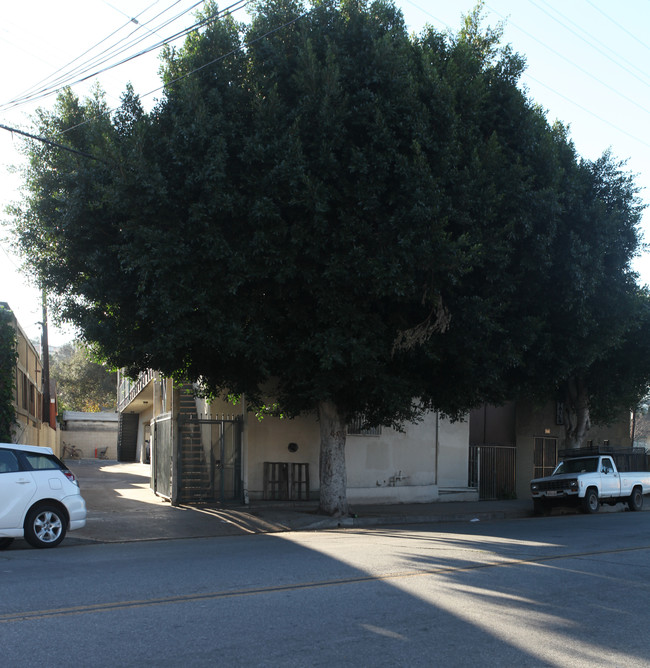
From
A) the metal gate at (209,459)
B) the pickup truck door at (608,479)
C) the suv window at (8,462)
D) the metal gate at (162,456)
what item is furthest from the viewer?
the pickup truck door at (608,479)

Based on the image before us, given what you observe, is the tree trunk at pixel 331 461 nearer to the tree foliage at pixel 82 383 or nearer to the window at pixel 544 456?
the window at pixel 544 456

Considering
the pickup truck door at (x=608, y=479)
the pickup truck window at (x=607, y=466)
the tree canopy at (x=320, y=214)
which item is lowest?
the pickup truck door at (x=608, y=479)

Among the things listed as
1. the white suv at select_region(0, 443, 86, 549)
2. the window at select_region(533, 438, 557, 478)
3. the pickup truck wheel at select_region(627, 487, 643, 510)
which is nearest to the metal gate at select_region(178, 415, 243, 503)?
the white suv at select_region(0, 443, 86, 549)

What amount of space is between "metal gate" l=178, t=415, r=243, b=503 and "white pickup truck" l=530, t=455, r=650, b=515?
882cm

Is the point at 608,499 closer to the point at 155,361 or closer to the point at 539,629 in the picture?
the point at 155,361

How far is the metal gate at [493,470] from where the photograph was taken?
25.0 m

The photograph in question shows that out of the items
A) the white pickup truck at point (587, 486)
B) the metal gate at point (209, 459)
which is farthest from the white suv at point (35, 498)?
the white pickup truck at point (587, 486)

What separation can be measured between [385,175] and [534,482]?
1190cm

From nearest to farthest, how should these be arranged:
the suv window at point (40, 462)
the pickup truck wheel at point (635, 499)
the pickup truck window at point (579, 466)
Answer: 1. the suv window at point (40, 462)
2. the pickup truck window at point (579, 466)
3. the pickup truck wheel at point (635, 499)

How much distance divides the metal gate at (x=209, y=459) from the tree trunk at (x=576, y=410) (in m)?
11.3

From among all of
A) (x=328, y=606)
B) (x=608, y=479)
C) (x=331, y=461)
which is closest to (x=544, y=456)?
(x=608, y=479)

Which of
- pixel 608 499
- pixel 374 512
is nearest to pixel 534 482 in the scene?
pixel 608 499

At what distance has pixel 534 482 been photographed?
2170 centimetres

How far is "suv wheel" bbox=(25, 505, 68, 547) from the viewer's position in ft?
37.6
